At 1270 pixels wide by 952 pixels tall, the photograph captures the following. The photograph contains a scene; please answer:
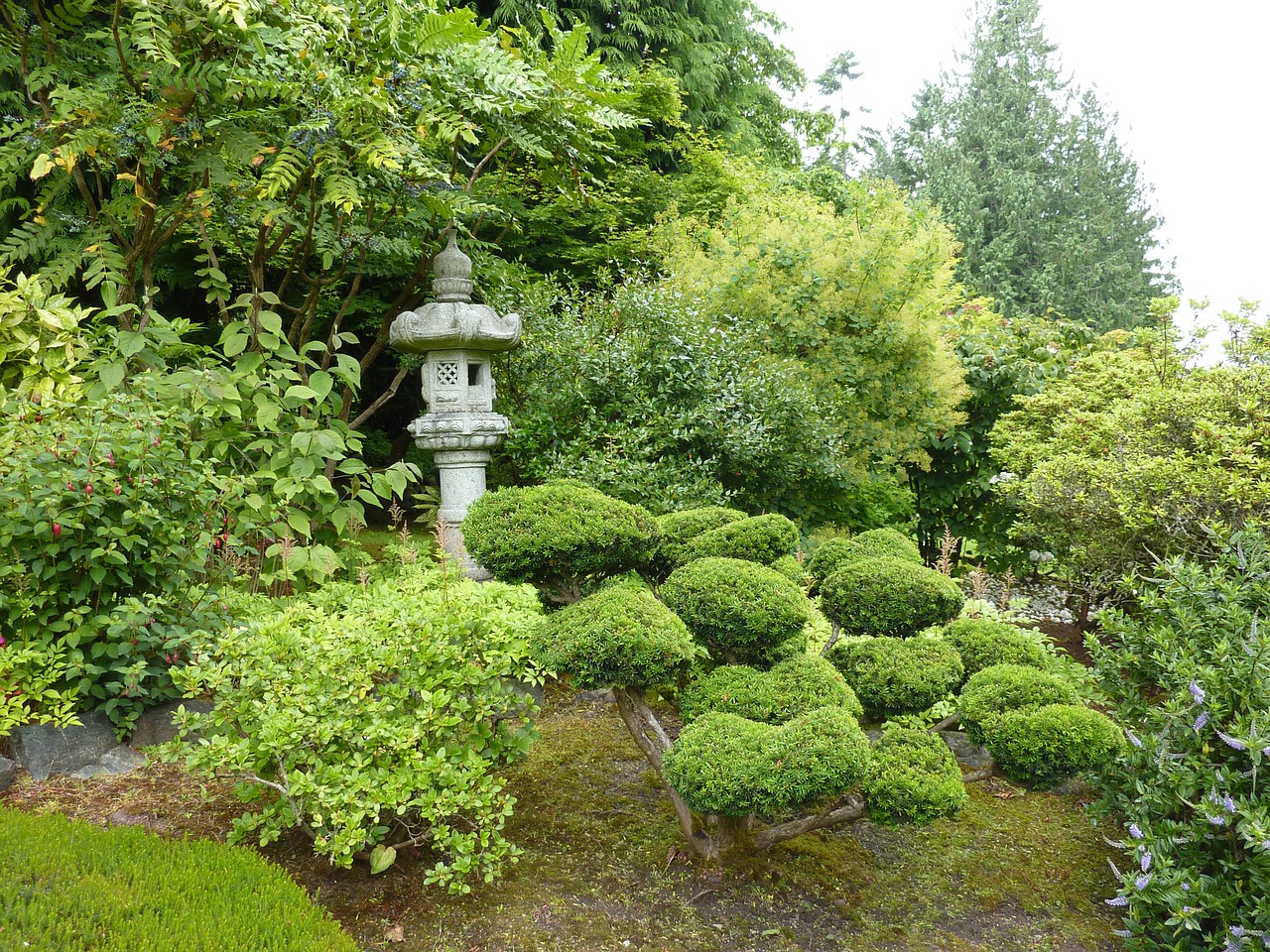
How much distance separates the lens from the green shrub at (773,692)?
2.51 metres

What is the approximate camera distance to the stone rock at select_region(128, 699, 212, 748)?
11.0 feet

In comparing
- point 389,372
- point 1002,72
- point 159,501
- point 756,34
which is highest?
point 1002,72

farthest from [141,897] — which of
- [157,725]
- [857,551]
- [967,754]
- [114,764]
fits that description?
[967,754]

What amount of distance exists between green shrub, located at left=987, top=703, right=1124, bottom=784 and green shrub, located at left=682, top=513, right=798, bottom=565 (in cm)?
99

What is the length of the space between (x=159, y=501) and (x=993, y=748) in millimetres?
3309

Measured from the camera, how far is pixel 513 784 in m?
3.37

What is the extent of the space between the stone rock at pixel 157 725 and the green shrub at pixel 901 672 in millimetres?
2704

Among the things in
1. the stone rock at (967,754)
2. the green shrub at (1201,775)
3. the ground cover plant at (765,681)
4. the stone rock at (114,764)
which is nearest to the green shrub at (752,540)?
the ground cover plant at (765,681)

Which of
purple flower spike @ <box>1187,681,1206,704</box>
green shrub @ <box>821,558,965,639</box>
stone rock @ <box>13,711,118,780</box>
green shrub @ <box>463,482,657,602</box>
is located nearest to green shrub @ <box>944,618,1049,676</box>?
green shrub @ <box>821,558,965,639</box>

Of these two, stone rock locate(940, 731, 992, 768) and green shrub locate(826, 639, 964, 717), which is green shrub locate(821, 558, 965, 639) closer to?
green shrub locate(826, 639, 964, 717)

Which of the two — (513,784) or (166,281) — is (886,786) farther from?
(166,281)

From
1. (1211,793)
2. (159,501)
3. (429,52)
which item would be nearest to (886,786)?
(1211,793)

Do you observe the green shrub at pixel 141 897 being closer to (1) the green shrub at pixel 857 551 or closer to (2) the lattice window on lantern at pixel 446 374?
(1) the green shrub at pixel 857 551

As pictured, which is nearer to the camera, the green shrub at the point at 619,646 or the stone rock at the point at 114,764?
the green shrub at the point at 619,646
